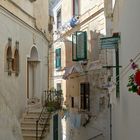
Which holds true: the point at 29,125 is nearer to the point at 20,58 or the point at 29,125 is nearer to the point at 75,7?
the point at 20,58

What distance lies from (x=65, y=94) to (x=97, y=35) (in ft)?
25.6

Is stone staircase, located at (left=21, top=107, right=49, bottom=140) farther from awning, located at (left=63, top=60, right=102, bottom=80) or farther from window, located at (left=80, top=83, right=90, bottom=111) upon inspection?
window, located at (left=80, top=83, right=90, bottom=111)

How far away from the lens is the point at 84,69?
2091cm

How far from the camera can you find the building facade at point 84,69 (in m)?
18.0

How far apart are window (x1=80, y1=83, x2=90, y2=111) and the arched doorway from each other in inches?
100

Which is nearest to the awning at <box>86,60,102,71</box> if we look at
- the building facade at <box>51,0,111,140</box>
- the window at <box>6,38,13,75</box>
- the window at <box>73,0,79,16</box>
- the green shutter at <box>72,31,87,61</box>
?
the building facade at <box>51,0,111,140</box>

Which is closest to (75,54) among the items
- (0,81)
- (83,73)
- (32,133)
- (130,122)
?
(83,73)

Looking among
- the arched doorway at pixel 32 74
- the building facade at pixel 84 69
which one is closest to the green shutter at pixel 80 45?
the building facade at pixel 84 69

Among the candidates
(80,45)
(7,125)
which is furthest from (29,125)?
(80,45)

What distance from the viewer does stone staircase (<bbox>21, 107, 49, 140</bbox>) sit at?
604 inches

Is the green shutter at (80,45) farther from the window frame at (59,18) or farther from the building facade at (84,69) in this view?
the window frame at (59,18)

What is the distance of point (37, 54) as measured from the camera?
65.2ft

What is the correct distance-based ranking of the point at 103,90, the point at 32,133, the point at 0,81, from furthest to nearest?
1. the point at 103,90
2. the point at 32,133
3. the point at 0,81

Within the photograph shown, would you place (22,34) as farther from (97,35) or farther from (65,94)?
(65,94)
